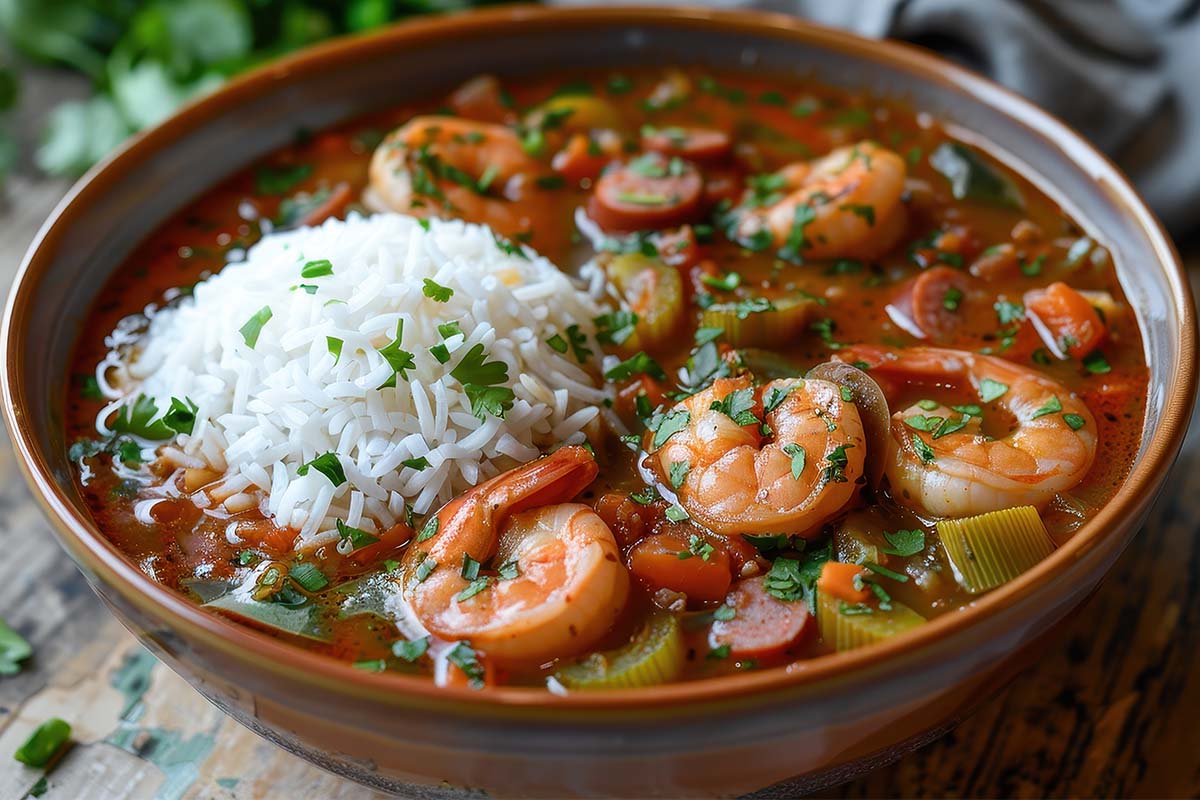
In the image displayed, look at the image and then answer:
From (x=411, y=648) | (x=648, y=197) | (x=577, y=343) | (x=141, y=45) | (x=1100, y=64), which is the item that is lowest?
(x=141, y=45)

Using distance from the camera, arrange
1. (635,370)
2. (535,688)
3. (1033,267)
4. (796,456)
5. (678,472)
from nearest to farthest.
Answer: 1. (535,688)
2. (796,456)
3. (678,472)
4. (635,370)
5. (1033,267)

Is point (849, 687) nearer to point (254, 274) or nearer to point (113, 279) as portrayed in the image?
point (254, 274)

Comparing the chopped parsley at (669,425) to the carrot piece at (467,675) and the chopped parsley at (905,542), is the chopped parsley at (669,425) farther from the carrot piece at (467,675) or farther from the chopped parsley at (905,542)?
the carrot piece at (467,675)

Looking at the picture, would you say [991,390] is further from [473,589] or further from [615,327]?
[473,589]

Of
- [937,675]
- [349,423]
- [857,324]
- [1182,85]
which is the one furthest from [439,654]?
[1182,85]

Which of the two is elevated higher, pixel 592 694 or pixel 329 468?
pixel 592 694

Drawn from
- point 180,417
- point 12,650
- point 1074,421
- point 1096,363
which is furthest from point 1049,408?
point 12,650

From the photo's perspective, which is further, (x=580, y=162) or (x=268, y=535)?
(x=580, y=162)
